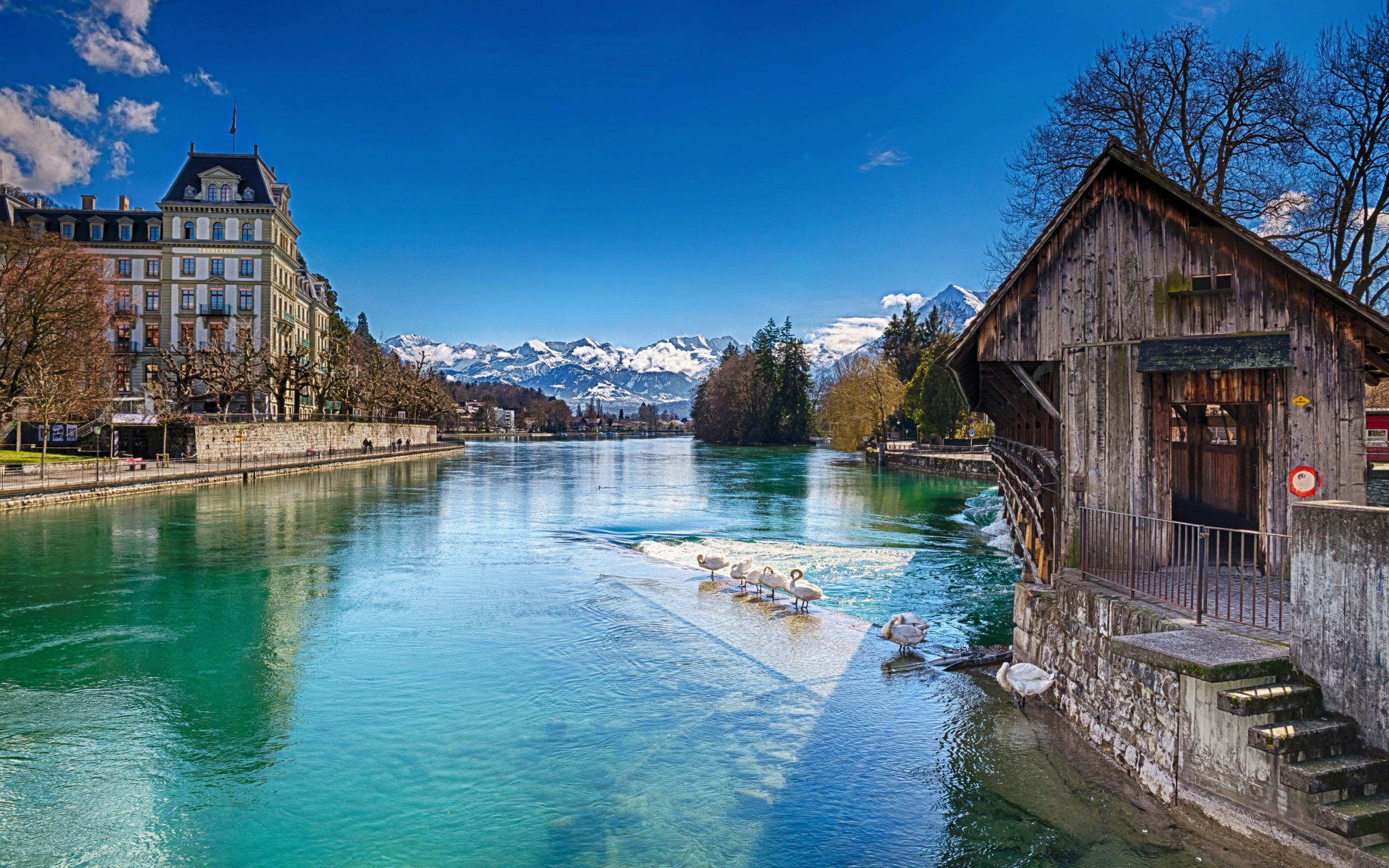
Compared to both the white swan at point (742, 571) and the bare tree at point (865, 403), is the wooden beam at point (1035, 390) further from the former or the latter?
the bare tree at point (865, 403)

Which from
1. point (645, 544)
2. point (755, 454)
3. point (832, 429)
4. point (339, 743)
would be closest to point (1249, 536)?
point (339, 743)

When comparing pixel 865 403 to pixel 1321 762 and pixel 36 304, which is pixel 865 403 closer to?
pixel 36 304

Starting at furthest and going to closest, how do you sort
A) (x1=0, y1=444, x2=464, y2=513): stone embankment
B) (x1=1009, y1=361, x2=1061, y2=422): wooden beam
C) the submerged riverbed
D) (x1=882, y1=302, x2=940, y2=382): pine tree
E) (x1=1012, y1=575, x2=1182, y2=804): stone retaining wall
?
1. (x1=882, y1=302, x2=940, y2=382): pine tree
2. (x1=0, y1=444, x2=464, y2=513): stone embankment
3. (x1=1009, y1=361, x2=1061, y2=422): wooden beam
4. the submerged riverbed
5. (x1=1012, y1=575, x2=1182, y2=804): stone retaining wall

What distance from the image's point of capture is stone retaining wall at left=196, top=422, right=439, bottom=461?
49719mm

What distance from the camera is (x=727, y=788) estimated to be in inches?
352

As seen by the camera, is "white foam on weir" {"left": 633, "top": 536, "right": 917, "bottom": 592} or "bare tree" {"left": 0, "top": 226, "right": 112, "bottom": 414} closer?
"white foam on weir" {"left": 633, "top": 536, "right": 917, "bottom": 592}

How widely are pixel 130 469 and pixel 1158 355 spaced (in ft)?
148

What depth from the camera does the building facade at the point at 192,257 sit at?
65.7m

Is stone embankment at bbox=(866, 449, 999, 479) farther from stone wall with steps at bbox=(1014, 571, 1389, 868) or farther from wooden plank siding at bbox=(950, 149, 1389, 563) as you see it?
stone wall with steps at bbox=(1014, 571, 1389, 868)

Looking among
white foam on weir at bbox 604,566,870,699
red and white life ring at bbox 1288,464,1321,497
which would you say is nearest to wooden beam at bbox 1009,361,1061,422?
red and white life ring at bbox 1288,464,1321,497

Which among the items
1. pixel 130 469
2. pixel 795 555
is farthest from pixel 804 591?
pixel 130 469

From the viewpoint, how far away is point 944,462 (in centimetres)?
6125

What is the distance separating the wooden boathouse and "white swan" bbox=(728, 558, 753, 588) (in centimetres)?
745

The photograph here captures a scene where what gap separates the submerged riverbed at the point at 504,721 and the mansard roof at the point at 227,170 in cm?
5095
